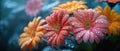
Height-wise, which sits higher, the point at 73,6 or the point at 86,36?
the point at 73,6

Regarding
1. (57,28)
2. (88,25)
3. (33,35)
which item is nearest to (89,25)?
(88,25)

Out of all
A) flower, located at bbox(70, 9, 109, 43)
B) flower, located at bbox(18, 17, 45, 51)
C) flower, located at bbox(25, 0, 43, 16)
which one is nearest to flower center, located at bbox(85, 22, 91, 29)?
flower, located at bbox(70, 9, 109, 43)

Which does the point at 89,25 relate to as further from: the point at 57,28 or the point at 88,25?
the point at 57,28

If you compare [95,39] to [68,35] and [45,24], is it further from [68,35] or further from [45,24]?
[45,24]

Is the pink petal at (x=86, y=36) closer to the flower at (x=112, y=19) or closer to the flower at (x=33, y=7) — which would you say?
the flower at (x=112, y=19)

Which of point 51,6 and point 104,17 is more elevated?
point 51,6

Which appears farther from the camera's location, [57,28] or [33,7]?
[33,7]

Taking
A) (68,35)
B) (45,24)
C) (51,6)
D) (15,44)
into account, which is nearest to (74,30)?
(68,35)

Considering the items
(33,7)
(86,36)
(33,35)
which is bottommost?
(86,36)
